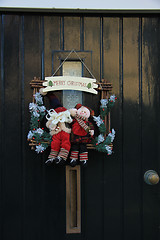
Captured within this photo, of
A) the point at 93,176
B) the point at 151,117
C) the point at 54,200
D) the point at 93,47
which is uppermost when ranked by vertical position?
the point at 93,47

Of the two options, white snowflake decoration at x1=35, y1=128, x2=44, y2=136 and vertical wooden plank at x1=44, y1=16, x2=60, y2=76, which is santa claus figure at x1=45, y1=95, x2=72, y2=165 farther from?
vertical wooden plank at x1=44, y1=16, x2=60, y2=76

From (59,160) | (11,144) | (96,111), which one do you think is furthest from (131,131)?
(11,144)

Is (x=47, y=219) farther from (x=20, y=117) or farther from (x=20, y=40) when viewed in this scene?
(x=20, y=40)

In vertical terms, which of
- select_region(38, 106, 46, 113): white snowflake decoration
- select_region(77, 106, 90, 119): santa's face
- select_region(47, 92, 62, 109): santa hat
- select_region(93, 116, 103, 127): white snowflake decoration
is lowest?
select_region(93, 116, 103, 127): white snowflake decoration

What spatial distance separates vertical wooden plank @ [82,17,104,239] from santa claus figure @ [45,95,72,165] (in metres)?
0.19

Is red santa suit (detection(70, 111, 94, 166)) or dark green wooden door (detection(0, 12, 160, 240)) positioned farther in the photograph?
dark green wooden door (detection(0, 12, 160, 240))

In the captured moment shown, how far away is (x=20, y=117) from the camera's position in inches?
48.0

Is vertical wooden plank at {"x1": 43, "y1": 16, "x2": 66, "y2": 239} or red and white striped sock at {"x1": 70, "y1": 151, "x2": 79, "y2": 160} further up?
red and white striped sock at {"x1": 70, "y1": 151, "x2": 79, "y2": 160}

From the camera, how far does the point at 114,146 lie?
124 centimetres

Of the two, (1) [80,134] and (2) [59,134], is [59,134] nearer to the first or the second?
(2) [59,134]

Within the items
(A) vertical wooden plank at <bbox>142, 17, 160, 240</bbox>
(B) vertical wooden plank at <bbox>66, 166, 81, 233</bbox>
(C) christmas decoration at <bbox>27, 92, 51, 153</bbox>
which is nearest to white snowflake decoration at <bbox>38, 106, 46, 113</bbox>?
(C) christmas decoration at <bbox>27, 92, 51, 153</bbox>

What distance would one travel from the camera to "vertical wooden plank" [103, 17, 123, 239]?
1.23m

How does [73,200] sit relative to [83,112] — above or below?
below

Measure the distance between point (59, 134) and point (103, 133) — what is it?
0.23m
